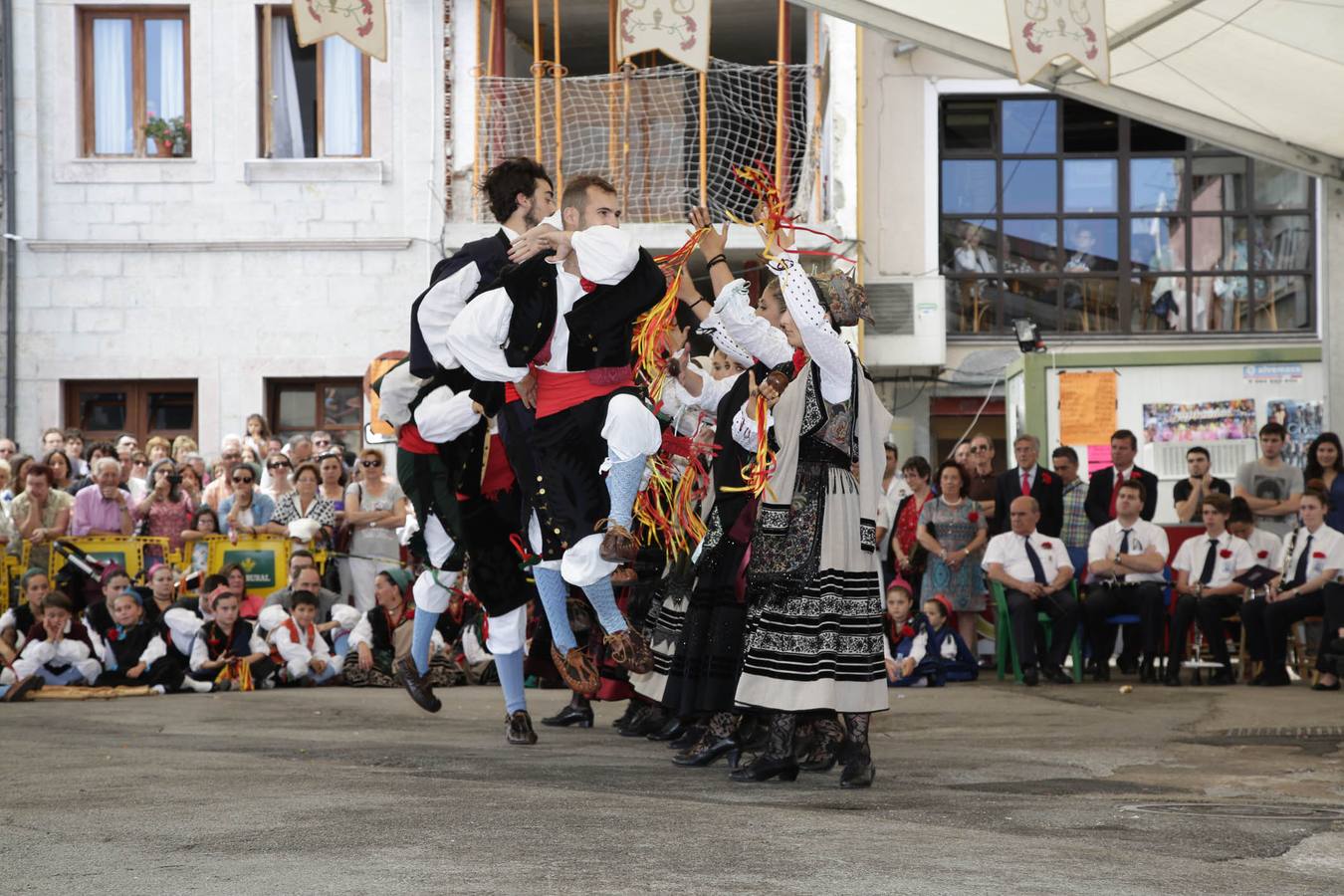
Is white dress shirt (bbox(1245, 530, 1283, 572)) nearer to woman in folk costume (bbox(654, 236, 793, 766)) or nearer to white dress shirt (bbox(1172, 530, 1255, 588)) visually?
white dress shirt (bbox(1172, 530, 1255, 588))

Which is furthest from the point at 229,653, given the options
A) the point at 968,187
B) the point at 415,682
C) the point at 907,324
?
the point at 968,187

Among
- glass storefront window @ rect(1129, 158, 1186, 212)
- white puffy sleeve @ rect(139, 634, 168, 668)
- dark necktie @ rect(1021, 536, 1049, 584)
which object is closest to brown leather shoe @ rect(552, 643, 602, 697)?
white puffy sleeve @ rect(139, 634, 168, 668)

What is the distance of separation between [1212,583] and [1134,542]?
565 mm

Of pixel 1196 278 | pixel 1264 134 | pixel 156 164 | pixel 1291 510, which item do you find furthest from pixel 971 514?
pixel 156 164

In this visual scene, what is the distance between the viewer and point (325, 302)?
18.1 metres

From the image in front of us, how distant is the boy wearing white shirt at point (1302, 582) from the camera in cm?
1122

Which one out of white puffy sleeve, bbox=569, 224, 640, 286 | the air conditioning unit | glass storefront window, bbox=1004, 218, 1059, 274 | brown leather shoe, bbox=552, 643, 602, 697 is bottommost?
brown leather shoe, bbox=552, 643, 602, 697

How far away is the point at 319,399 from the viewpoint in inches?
725

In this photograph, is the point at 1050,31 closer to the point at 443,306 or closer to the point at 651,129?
the point at 443,306

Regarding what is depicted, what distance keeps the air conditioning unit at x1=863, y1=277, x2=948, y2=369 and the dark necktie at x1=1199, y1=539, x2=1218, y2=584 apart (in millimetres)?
6052

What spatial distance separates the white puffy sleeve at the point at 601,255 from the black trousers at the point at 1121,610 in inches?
257

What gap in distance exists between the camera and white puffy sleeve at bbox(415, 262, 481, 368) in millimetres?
6648

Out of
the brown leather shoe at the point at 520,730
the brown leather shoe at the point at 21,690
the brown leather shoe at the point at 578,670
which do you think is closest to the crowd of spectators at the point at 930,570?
the brown leather shoe at the point at 21,690

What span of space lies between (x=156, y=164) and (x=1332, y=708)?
1304 centimetres
